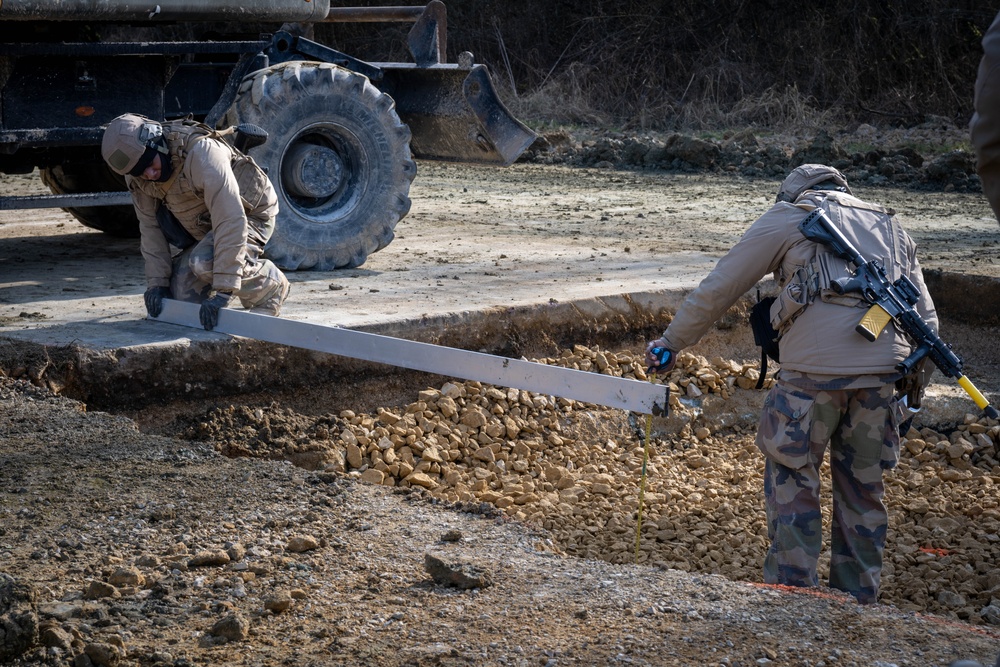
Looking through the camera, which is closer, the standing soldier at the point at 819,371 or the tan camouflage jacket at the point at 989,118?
the tan camouflage jacket at the point at 989,118

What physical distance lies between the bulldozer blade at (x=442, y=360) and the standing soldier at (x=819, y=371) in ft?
0.67

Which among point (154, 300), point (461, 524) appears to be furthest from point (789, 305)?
point (154, 300)

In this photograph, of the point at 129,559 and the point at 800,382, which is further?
the point at 800,382

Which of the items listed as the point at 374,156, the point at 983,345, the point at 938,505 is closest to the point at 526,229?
the point at 374,156

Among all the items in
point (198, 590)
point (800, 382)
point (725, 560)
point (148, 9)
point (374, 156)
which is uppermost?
point (148, 9)

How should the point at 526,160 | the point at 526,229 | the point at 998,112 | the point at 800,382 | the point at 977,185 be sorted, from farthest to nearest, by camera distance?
the point at 526,160
the point at 977,185
the point at 526,229
the point at 800,382
the point at 998,112

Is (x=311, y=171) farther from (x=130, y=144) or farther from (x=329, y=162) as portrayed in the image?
(x=130, y=144)

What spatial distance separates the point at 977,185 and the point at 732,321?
611 centimetres

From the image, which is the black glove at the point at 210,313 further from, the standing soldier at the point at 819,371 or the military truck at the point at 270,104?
the standing soldier at the point at 819,371

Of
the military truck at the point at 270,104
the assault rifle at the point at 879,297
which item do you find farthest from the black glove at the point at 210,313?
the assault rifle at the point at 879,297

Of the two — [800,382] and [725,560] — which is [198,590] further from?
[725,560]

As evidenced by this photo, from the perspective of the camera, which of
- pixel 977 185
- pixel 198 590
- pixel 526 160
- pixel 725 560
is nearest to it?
pixel 198 590

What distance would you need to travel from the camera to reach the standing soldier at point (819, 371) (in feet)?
12.4

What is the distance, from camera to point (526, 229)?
9211 mm
